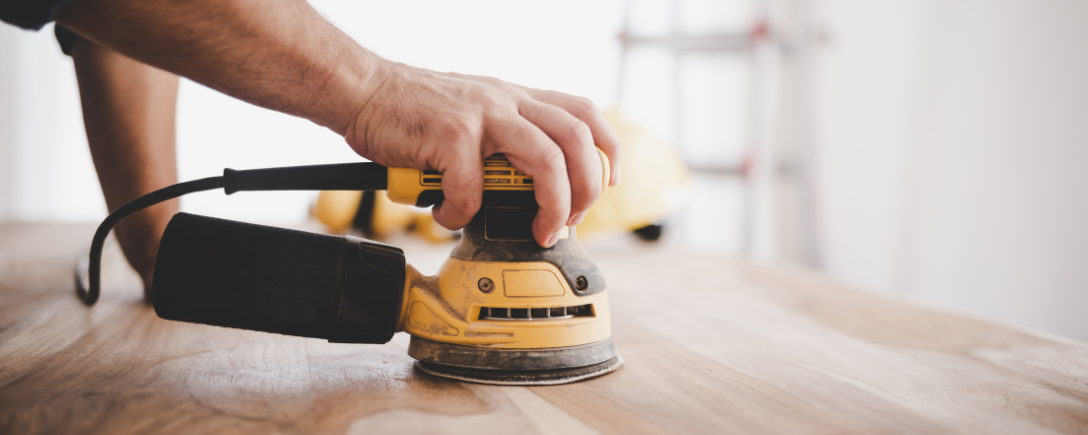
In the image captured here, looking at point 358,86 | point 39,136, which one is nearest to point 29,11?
point 358,86

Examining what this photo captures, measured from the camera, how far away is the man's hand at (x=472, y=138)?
589 millimetres

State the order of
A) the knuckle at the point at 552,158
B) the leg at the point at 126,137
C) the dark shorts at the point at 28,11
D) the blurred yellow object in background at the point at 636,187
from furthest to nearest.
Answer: the blurred yellow object in background at the point at 636,187
the leg at the point at 126,137
the knuckle at the point at 552,158
the dark shorts at the point at 28,11

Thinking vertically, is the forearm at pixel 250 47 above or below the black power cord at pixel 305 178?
above

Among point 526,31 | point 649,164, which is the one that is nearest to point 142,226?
point 649,164

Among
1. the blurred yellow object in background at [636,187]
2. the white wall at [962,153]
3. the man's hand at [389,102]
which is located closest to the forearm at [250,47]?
the man's hand at [389,102]

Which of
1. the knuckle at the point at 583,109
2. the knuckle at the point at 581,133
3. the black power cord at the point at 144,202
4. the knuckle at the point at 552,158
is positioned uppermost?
the knuckle at the point at 583,109

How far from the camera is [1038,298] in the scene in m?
1.66

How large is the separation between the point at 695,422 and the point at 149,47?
0.58 metres

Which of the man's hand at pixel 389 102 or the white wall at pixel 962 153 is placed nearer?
the man's hand at pixel 389 102

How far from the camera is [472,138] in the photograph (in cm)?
59

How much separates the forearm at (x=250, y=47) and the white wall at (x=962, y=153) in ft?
6.02

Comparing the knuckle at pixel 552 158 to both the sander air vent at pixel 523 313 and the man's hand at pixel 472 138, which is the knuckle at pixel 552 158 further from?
the sander air vent at pixel 523 313

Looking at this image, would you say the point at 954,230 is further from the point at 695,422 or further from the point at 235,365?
the point at 235,365

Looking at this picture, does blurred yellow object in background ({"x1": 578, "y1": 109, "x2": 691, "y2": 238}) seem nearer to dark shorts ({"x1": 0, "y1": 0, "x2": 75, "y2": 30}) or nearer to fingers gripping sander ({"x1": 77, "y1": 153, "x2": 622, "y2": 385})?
fingers gripping sander ({"x1": 77, "y1": 153, "x2": 622, "y2": 385})
